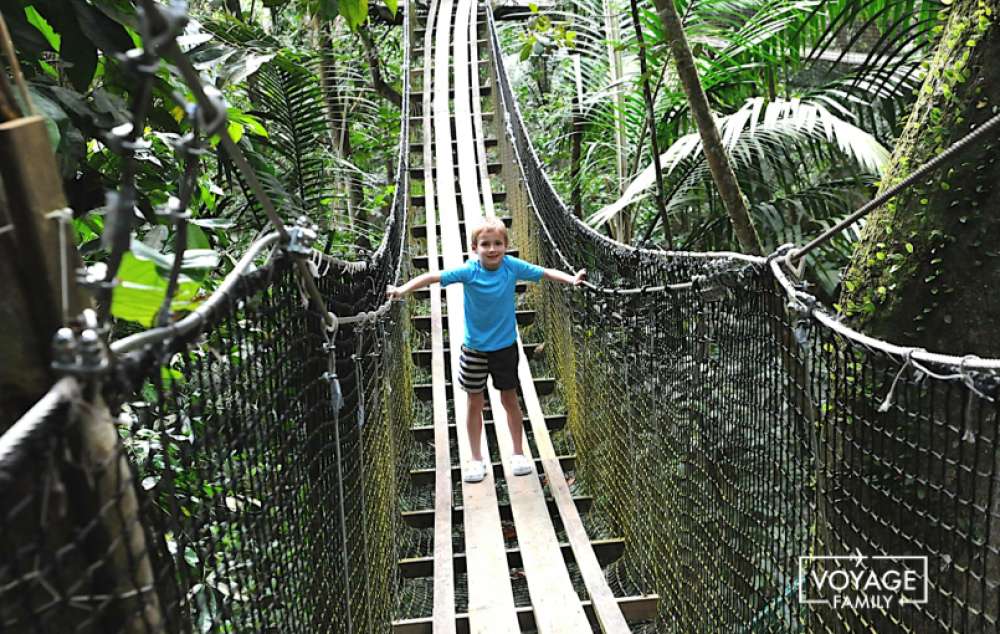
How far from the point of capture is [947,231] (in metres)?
1.73

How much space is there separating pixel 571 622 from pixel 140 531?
187 cm

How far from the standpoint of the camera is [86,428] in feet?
1.81

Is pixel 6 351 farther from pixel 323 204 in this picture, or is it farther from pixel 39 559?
pixel 323 204

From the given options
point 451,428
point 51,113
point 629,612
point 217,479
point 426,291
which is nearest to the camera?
point 51,113

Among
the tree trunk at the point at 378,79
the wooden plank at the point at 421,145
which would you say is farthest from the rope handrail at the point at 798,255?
the tree trunk at the point at 378,79

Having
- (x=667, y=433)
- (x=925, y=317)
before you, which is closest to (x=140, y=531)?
(x=925, y=317)

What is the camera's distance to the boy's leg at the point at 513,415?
3.06 meters

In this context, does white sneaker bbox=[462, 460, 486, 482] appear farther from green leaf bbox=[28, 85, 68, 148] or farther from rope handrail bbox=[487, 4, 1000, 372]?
green leaf bbox=[28, 85, 68, 148]

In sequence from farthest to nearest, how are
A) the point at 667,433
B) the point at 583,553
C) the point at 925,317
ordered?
the point at 583,553 → the point at 667,433 → the point at 925,317

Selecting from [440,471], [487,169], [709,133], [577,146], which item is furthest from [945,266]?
[577,146]

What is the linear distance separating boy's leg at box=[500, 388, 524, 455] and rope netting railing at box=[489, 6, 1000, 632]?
336 millimetres

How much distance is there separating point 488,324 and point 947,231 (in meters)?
1.56

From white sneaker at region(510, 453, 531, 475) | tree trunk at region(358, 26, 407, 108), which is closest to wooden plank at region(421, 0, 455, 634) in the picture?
white sneaker at region(510, 453, 531, 475)

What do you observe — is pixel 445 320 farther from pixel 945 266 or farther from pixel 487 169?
pixel 945 266
